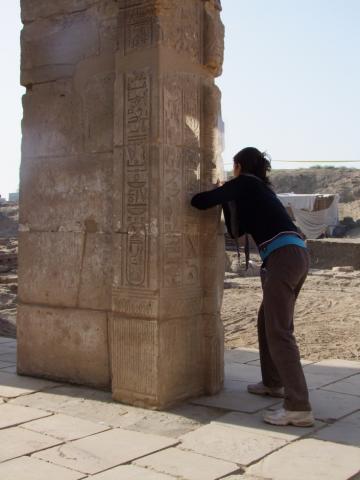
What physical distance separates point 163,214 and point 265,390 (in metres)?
1.46

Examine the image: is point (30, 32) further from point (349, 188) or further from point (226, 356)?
point (349, 188)

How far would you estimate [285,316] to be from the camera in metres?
3.97

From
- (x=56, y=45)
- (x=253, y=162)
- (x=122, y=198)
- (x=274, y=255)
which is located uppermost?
(x=56, y=45)

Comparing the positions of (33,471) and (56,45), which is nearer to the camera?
(33,471)

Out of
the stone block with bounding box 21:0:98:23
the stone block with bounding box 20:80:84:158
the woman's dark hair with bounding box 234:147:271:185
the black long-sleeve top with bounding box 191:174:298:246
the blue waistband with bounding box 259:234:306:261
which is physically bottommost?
the blue waistband with bounding box 259:234:306:261

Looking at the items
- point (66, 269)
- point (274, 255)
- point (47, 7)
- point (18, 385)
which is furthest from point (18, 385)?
point (47, 7)

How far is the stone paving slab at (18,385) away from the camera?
4.64m

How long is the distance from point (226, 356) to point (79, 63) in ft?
9.52

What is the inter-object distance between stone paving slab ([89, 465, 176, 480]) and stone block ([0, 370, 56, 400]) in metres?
1.64

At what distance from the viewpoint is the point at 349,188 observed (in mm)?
49156

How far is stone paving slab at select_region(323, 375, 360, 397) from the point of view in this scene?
4.69 meters

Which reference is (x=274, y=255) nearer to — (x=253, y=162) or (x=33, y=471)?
(x=253, y=162)

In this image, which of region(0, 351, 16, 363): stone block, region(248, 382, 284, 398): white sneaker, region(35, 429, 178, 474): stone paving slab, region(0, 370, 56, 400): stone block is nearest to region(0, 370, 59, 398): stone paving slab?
region(0, 370, 56, 400): stone block

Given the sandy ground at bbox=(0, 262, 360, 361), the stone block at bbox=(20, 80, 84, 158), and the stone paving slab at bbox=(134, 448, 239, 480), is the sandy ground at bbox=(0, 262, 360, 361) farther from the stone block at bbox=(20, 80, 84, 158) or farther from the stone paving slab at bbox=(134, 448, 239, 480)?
the stone paving slab at bbox=(134, 448, 239, 480)
